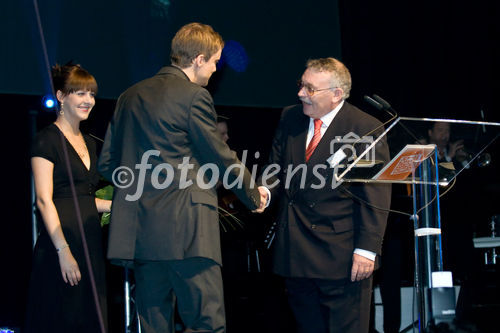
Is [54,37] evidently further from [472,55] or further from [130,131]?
[472,55]

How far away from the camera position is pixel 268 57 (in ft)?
19.2

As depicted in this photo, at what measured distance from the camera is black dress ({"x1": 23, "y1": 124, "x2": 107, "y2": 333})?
3135 mm

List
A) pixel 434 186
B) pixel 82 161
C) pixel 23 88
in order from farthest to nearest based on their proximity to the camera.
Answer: pixel 23 88, pixel 82 161, pixel 434 186

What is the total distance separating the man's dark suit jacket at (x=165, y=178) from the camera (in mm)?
2445

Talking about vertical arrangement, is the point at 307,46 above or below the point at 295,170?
above

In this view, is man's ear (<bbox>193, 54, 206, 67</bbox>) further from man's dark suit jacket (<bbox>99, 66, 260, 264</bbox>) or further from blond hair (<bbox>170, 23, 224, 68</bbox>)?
man's dark suit jacket (<bbox>99, 66, 260, 264</bbox>)

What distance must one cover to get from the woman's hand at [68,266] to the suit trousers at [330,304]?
103 centimetres

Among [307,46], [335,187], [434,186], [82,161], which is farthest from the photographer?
[307,46]

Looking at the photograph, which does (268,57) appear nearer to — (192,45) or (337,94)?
(337,94)

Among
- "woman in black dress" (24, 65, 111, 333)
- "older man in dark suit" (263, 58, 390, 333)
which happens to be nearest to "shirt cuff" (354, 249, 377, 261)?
"older man in dark suit" (263, 58, 390, 333)

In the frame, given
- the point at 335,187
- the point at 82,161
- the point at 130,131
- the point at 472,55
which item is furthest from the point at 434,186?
the point at 472,55

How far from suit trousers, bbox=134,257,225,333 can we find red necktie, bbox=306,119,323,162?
904 millimetres

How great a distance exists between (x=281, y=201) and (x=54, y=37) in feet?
9.15

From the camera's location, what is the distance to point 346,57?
19.8 ft
